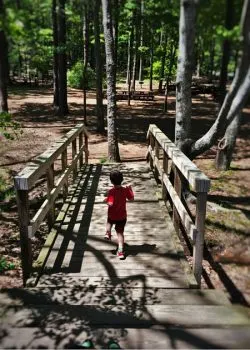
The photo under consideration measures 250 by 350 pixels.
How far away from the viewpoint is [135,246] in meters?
6.29

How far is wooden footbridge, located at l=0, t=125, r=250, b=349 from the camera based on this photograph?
379 cm

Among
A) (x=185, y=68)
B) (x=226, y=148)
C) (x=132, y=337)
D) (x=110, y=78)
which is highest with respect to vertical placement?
(x=185, y=68)

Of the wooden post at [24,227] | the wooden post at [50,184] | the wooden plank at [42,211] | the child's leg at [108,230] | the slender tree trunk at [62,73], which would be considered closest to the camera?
the wooden post at [24,227]

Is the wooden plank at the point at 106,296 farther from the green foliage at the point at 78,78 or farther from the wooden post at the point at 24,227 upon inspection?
the green foliage at the point at 78,78

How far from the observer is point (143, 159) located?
1439 cm

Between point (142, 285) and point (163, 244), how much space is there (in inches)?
52.4

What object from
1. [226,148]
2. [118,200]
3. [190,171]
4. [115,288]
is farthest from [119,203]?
[226,148]

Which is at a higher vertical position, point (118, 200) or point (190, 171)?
point (190, 171)

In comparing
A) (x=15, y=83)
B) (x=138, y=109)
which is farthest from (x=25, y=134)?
(x=15, y=83)

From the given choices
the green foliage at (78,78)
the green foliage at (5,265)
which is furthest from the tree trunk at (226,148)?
the green foliage at (78,78)

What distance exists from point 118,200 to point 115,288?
55.9 inches

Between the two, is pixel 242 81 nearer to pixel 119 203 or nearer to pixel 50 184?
pixel 119 203

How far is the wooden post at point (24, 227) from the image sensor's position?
195 inches

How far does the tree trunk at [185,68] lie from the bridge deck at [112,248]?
1628 mm
